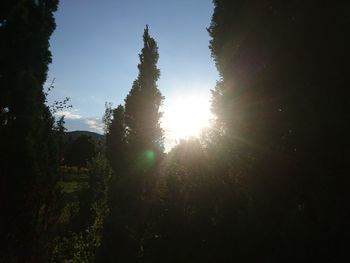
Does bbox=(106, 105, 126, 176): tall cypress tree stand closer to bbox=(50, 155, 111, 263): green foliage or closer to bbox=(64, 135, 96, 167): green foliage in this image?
bbox=(50, 155, 111, 263): green foliage

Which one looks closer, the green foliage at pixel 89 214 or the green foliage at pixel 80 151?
the green foliage at pixel 89 214

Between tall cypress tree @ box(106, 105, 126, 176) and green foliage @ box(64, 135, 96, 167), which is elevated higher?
green foliage @ box(64, 135, 96, 167)

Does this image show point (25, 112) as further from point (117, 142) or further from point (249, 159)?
point (117, 142)

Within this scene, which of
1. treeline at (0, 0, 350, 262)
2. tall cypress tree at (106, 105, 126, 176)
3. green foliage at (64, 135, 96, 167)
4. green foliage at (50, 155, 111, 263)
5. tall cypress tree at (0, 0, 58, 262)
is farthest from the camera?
green foliage at (64, 135, 96, 167)

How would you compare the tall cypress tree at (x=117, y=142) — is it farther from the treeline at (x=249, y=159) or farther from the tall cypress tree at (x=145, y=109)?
the treeline at (x=249, y=159)

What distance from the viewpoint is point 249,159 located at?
7.73 meters

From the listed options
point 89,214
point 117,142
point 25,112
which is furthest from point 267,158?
point 117,142

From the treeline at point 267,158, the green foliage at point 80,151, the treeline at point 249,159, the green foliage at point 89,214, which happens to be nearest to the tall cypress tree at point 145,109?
the green foliage at point 89,214

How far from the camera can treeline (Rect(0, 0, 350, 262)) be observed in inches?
236

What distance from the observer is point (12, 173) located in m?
10.4

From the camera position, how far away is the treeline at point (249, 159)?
600 cm

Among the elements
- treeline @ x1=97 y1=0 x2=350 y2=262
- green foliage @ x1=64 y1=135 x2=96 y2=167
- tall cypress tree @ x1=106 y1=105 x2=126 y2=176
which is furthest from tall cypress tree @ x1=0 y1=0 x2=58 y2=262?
green foliage @ x1=64 y1=135 x2=96 y2=167

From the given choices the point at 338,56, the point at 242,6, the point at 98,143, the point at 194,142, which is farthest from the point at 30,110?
the point at 98,143

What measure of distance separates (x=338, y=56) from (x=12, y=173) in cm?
977
